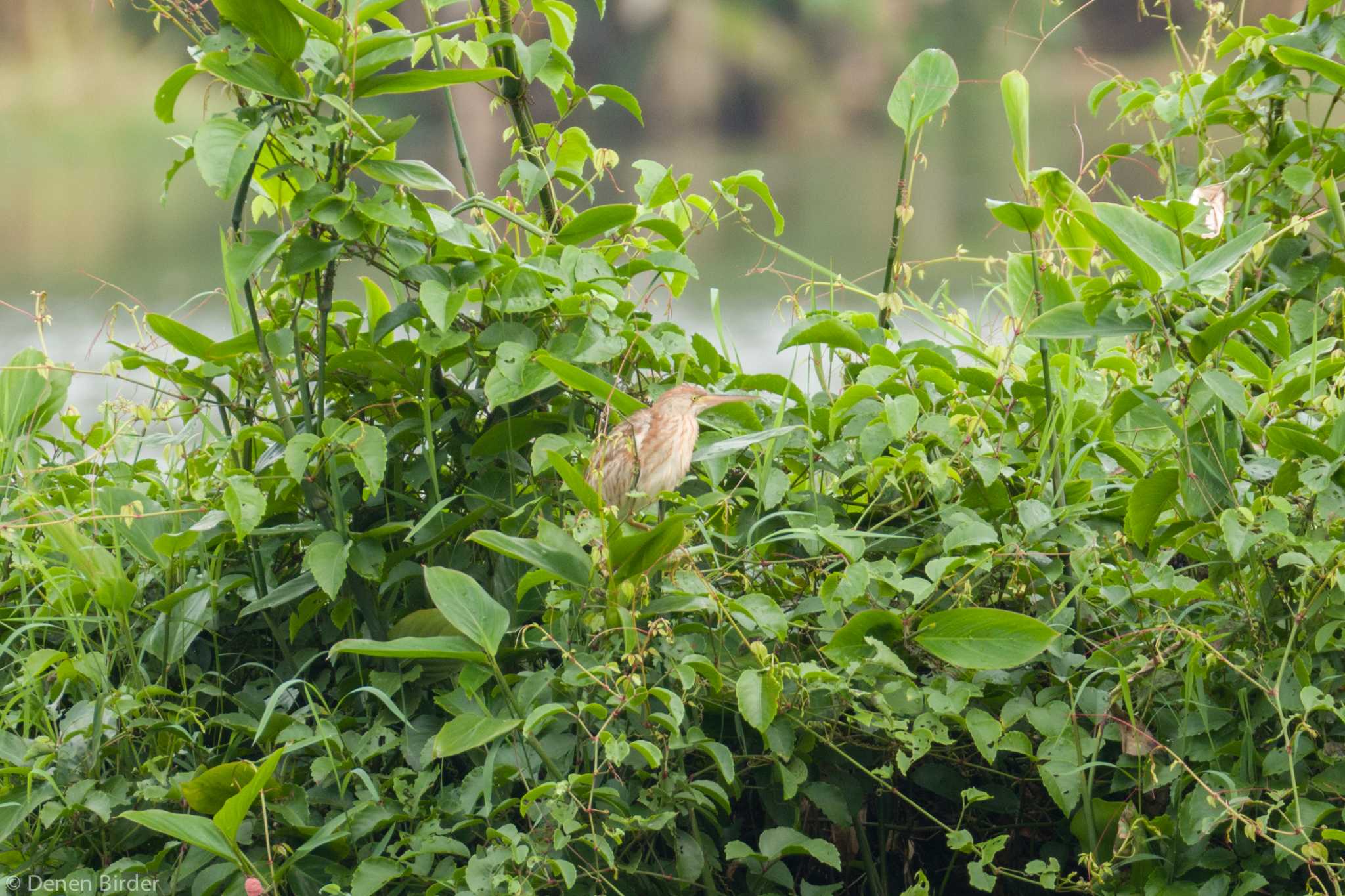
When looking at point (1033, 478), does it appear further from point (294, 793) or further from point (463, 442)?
point (294, 793)

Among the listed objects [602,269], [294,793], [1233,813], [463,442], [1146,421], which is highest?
[602,269]

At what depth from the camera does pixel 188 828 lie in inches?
34.8

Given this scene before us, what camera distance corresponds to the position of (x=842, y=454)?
1144mm

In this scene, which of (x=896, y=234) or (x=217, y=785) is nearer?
(x=217, y=785)

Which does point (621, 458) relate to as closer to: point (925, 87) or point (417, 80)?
point (417, 80)

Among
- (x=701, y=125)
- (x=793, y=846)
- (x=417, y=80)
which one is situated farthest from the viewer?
(x=701, y=125)

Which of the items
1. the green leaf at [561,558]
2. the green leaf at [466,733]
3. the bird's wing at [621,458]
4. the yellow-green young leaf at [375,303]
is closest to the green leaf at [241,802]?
the green leaf at [466,733]

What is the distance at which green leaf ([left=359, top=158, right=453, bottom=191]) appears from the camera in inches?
40.6

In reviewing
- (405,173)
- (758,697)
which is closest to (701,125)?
(405,173)

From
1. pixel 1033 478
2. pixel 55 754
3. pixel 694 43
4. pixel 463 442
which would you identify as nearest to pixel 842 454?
pixel 1033 478

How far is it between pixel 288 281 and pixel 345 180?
189 millimetres

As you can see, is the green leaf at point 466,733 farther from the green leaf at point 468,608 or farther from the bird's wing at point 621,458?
the bird's wing at point 621,458
